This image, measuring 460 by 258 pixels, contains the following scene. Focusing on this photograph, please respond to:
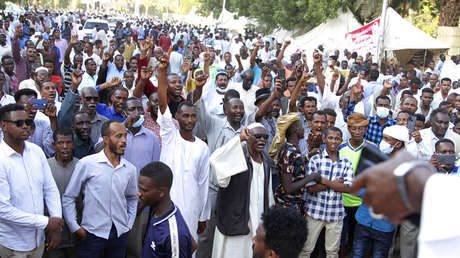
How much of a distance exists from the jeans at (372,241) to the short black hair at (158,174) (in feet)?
7.98

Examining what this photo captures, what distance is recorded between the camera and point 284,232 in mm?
2713

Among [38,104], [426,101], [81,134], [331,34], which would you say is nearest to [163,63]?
[81,134]

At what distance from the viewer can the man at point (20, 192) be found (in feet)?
11.0

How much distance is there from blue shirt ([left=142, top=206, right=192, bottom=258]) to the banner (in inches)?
494

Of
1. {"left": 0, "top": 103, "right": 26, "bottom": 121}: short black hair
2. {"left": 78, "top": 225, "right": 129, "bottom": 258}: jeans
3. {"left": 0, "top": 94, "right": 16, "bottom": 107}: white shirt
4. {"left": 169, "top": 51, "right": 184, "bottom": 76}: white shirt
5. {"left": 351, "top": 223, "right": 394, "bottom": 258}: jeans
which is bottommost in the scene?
{"left": 351, "top": 223, "right": 394, "bottom": 258}: jeans

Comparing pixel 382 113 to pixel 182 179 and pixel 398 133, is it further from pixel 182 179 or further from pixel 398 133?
pixel 182 179

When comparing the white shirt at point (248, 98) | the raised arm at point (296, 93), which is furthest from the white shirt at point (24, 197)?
the white shirt at point (248, 98)

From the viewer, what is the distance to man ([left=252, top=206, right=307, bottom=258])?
2.65 m

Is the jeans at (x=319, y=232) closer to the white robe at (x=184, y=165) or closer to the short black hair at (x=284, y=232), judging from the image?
Answer: the white robe at (x=184, y=165)

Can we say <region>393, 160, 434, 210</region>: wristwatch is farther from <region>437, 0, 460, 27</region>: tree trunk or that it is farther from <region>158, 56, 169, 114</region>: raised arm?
<region>437, 0, 460, 27</region>: tree trunk

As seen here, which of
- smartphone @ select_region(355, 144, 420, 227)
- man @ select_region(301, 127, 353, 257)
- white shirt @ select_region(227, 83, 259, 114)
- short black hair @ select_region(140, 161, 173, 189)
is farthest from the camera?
white shirt @ select_region(227, 83, 259, 114)

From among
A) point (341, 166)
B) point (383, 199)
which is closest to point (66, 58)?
point (341, 166)

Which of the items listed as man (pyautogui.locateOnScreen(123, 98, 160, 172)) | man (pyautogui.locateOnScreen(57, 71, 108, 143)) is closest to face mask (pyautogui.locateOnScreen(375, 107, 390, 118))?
man (pyautogui.locateOnScreen(123, 98, 160, 172))

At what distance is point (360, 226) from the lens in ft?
15.4
